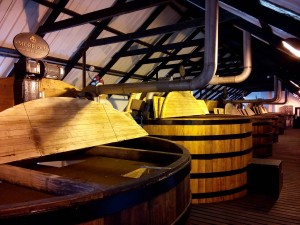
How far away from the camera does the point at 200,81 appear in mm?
5168

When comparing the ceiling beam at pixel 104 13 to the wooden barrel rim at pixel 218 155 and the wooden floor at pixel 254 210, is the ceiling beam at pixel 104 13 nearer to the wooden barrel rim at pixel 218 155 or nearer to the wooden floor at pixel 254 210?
the wooden barrel rim at pixel 218 155

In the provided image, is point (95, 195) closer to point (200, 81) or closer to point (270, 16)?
point (270, 16)

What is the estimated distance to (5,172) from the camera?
171cm

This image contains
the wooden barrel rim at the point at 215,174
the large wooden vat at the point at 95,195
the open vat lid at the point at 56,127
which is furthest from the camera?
the wooden barrel rim at the point at 215,174

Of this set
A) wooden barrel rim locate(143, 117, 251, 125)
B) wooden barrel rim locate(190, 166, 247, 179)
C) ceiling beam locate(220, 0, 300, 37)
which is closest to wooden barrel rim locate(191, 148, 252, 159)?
wooden barrel rim locate(190, 166, 247, 179)

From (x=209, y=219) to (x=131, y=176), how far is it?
2.25 m

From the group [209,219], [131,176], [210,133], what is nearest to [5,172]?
[131,176]

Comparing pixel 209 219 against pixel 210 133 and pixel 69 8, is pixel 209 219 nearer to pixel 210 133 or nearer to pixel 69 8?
pixel 210 133

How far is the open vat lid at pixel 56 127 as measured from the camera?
2129mm

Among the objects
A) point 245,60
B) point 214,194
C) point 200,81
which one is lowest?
point 214,194

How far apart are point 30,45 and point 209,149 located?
3265mm

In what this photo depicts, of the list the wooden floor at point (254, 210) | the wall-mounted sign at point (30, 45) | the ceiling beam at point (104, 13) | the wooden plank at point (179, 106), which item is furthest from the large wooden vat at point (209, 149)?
the ceiling beam at point (104, 13)

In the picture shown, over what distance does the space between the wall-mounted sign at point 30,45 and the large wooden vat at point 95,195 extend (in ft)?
6.00

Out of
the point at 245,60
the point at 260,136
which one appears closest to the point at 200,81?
the point at 260,136
